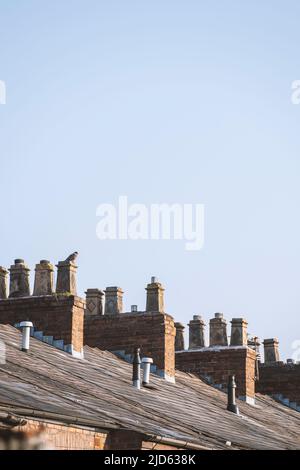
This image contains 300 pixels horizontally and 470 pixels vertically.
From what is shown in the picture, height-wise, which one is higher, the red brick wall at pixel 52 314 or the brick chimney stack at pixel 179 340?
the brick chimney stack at pixel 179 340

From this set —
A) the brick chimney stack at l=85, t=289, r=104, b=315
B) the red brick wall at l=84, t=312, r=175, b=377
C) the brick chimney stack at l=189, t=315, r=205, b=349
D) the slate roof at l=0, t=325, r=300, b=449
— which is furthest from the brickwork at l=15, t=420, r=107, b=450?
the brick chimney stack at l=189, t=315, r=205, b=349

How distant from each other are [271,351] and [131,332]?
41.1 ft

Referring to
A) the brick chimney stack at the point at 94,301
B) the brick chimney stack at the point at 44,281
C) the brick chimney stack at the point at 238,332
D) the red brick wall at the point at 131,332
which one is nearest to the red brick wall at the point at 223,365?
the brick chimney stack at the point at 238,332

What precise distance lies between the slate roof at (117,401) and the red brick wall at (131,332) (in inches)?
43.9

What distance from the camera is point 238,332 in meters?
39.6

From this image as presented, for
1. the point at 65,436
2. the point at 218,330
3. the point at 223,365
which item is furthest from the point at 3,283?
the point at 65,436

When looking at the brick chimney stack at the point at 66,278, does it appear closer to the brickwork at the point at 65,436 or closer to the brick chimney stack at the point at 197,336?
the brick chimney stack at the point at 197,336

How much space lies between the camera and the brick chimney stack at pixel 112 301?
34562 mm

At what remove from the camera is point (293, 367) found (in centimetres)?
4331

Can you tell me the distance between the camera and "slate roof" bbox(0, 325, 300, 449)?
68.1 ft
